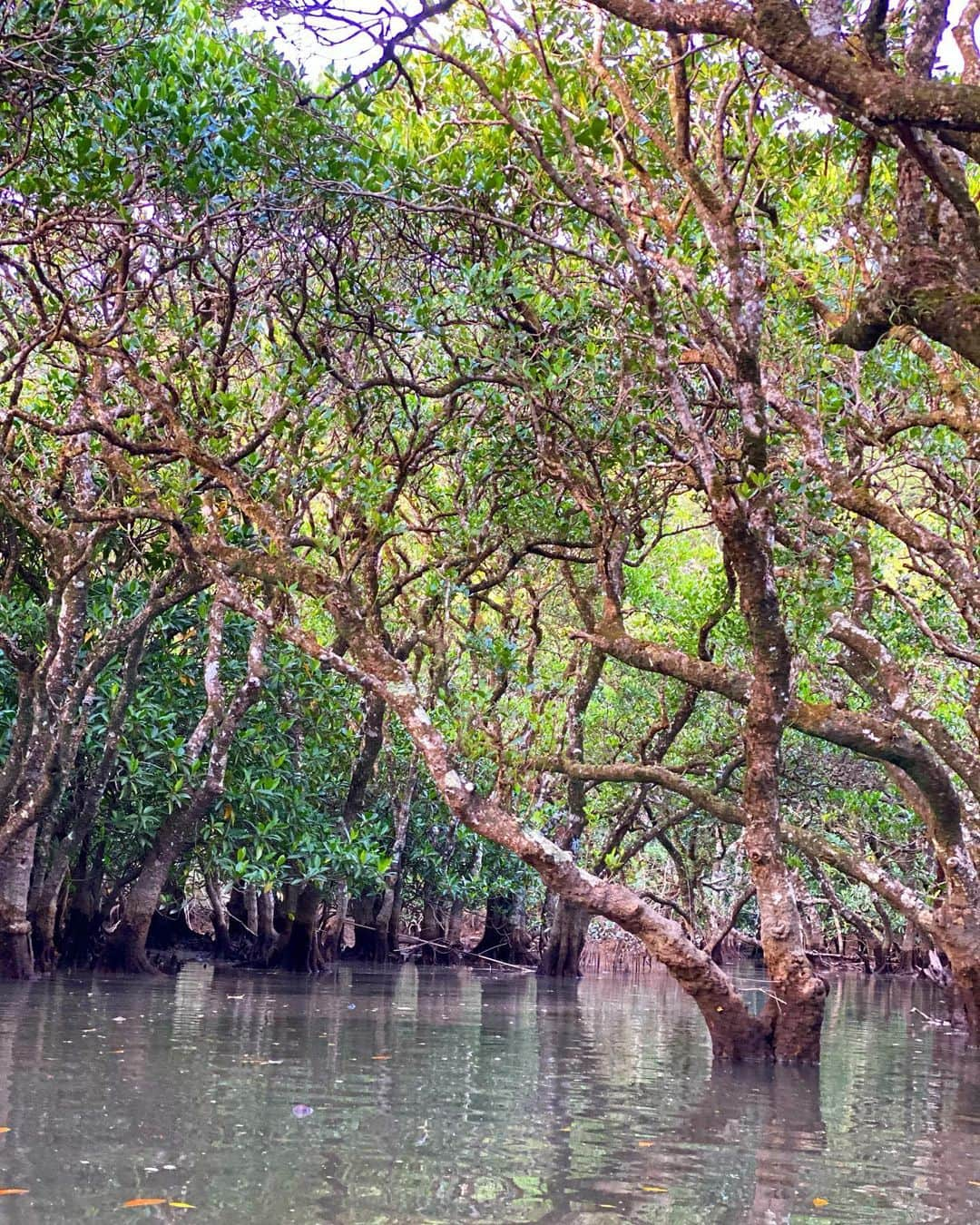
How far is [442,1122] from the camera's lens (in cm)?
757

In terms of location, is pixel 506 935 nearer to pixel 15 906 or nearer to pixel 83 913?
pixel 83 913

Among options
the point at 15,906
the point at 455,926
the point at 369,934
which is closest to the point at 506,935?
the point at 455,926

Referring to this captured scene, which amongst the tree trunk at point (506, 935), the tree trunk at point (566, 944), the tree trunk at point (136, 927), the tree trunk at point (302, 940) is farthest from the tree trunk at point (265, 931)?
the tree trunk at point (506, 935)

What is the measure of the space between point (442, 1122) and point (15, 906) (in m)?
9.19

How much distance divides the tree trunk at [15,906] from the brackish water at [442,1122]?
1.16 m

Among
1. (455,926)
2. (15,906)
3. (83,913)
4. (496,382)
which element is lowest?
(455,926)

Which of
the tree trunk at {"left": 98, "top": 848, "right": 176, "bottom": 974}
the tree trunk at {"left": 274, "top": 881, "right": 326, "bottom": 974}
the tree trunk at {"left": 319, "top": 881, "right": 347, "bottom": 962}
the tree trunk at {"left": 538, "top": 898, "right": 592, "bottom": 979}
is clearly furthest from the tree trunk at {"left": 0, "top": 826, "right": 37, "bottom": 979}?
the tree trunk at {"left": 538, "top": 898, "right": 592, "bottom": 979}

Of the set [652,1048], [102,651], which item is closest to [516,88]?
[102,651]

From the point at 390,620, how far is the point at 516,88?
1327 centimetres

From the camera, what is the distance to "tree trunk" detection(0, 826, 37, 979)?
1480cm

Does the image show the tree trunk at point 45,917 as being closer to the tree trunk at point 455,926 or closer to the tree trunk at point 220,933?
the tree trunk at point 220,933

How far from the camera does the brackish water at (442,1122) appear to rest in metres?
5.57

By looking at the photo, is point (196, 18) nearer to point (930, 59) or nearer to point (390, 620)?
point (930, 59)

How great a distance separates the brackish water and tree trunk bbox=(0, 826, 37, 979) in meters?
1.16
